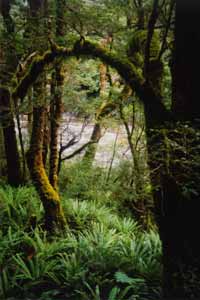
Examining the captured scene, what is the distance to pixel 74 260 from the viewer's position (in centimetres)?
408

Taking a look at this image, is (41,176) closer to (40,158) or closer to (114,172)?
(40,158)

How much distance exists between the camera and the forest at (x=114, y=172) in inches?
117

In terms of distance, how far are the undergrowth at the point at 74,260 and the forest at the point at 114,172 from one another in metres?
0.02

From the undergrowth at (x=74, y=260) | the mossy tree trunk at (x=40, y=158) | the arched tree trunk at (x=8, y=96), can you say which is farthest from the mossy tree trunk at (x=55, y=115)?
the undergrowth at (x=74, y=260)

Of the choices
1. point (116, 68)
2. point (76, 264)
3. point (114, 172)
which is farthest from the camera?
point (114, 172)

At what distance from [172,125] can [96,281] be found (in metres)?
2.07


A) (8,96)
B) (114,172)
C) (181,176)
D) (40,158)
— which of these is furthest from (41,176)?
(181,176)

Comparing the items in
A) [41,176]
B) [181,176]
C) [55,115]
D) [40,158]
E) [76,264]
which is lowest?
[76,264]

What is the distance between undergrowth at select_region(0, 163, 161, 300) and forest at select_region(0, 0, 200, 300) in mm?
16

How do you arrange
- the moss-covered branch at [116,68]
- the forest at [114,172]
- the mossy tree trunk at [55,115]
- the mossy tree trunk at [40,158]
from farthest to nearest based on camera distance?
the mossy tree trunk at [55,115], the mossy tree trunk at [40,158], the moss-covered branch at [116,68], the forest at [114,172]

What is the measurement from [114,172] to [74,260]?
323 cm

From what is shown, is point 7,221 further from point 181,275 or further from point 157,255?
point 181,275

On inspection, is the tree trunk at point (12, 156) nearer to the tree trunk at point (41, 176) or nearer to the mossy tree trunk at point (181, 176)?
the tree trunk at point (41, 176)

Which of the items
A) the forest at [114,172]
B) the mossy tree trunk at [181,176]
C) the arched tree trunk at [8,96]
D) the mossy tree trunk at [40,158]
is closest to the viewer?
the mossy tree trunk at [181,176]
